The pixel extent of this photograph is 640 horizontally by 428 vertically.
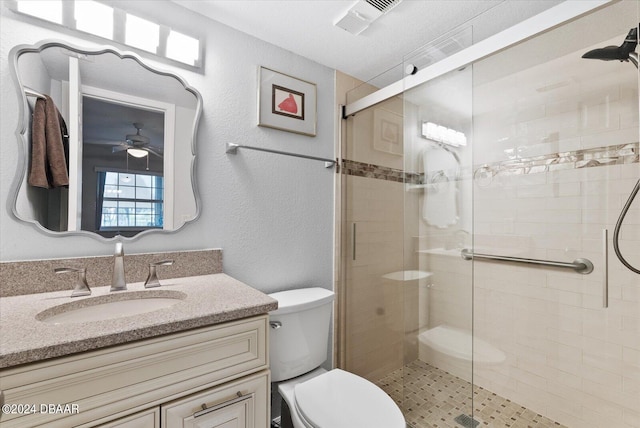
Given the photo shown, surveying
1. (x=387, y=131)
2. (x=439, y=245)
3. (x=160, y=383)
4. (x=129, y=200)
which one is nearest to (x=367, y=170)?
(x=387, y=131)

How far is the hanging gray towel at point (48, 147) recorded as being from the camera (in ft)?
3.71

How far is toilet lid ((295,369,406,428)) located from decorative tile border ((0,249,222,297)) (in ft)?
2.40

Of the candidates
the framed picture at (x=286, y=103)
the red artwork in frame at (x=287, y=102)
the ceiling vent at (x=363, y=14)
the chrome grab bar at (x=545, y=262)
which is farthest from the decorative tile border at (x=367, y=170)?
the ceiling vent at (x=363, y=14)

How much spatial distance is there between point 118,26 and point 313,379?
1821 mm

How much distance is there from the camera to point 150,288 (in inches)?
48.3

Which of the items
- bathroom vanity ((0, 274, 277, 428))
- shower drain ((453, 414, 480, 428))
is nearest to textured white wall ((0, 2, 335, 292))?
bathroom vanity ((0, 274, 277, 428))

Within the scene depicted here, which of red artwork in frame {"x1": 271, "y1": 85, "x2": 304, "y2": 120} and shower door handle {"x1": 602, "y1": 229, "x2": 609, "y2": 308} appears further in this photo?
red artwork in frame {"x1": 271, "y1": 85, "x2": 304, "y2": 120}

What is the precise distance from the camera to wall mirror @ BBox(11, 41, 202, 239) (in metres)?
1.13

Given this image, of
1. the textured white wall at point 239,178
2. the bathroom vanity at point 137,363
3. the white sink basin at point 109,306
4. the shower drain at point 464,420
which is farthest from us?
the shower drain at point 464,420

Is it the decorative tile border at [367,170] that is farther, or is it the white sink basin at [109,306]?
the decorative tile border at [367,170]

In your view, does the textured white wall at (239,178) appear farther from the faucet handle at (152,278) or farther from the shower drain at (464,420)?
the shower drain at (464,420)

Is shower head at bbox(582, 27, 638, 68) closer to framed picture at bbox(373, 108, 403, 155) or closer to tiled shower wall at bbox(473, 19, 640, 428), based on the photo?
tiled shower wall at bbox(473, 19, 640, 428)

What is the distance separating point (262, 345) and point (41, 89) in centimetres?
131

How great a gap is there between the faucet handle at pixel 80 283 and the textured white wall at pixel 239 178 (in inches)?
4.7
